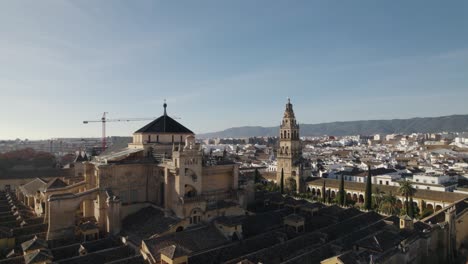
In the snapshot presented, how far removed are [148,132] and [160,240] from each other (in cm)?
1270

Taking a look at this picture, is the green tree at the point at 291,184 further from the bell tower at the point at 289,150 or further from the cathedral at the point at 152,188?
the cathedral at the point at 152,188

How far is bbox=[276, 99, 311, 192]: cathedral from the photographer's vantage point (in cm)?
5825

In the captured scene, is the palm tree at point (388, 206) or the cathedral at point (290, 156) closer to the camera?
the palm tree at point (388, 206)

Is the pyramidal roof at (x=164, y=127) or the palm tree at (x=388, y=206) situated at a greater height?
the pyramidal roof at (x=164, y=127)

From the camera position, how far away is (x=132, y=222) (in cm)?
2706

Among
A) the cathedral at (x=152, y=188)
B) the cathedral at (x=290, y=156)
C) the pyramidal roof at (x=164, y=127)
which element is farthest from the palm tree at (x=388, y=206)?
the pyramidal roof at (x=164, y=127)

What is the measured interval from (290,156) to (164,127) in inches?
1255

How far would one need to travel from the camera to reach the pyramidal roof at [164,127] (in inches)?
1256

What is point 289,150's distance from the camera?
59.0 metres

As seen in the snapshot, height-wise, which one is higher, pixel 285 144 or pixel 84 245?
pixel 285 144

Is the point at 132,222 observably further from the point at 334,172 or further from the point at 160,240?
the point at 334,172

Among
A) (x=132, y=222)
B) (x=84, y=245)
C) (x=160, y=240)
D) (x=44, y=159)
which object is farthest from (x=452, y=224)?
(x=44, y=159)

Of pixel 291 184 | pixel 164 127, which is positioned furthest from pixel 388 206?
pixel 164 127

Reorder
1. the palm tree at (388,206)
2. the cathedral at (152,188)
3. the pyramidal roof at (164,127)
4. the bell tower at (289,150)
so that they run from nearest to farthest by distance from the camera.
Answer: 1. the cathedral at (152,188)
2. the pyramidal roof at (164,127)
3. the palm tree at (388,206)
4. the bell tower at (289,150)
